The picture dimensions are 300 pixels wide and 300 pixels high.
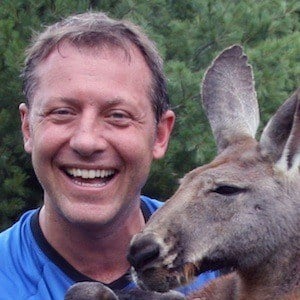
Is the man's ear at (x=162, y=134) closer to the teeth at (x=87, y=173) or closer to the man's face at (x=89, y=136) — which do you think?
the man's face at (x=89, y=136)

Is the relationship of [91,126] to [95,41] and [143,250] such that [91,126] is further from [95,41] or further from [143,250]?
[143,250]

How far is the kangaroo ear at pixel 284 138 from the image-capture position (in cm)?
386

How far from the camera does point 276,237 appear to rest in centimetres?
Answer: 392

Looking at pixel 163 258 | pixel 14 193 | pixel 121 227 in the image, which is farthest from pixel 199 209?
pixel 14 193

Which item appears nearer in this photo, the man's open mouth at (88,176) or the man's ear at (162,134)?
the man's open mouth at (88,176)

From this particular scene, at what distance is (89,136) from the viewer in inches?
156

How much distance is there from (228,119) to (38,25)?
10.4 feet

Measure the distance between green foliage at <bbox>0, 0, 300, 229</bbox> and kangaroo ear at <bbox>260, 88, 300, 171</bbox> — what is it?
288cm

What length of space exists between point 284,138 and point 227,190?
33cm

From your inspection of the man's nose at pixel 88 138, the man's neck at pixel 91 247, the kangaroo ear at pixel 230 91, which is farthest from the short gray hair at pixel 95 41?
the man's neck at pixel 91 247

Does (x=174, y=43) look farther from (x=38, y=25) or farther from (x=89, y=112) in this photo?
(x=89, y=112)

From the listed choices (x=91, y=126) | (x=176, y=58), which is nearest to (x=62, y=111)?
(x=91, y=126)

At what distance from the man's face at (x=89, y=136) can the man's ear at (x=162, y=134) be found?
0.85 ft

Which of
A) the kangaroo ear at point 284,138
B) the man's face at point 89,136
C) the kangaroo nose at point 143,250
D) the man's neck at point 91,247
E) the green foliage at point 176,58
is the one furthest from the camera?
the green foliage at point 176,58
